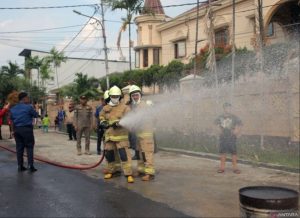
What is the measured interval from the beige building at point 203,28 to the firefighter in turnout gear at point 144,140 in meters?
9.53

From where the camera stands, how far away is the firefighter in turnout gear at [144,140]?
30.3 ft

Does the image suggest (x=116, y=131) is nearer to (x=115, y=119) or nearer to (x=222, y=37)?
(x=115, y=119)

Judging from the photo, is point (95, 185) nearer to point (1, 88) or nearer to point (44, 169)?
point (44, 169)

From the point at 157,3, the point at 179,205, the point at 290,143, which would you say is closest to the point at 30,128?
the point at 179,205

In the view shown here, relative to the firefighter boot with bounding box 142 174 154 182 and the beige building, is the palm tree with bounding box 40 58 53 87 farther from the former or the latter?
the firefighter boot with bounding box 142 174 154 182

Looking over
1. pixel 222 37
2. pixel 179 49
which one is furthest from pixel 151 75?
pixel 222 37

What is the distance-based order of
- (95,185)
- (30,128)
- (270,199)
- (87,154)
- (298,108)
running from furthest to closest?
1. (87,154)
2. (298,108)
3. (30,128)
4. (95,185)
5. (270,199)

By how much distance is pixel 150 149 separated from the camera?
364 inches

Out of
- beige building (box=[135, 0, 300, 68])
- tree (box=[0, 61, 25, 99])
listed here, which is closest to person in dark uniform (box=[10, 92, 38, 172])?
beige building (box=[135, 0, 300, 68])

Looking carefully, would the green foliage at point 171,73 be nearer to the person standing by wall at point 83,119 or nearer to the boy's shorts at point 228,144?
the person standing by wall at point 83,119

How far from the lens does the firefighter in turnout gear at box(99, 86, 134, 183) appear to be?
363 inches

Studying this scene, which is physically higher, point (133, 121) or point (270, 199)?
point (133, 121)

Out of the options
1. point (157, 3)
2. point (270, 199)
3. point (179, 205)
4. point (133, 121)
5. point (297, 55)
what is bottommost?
point (179, 205)

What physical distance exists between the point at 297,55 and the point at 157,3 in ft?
92.4
